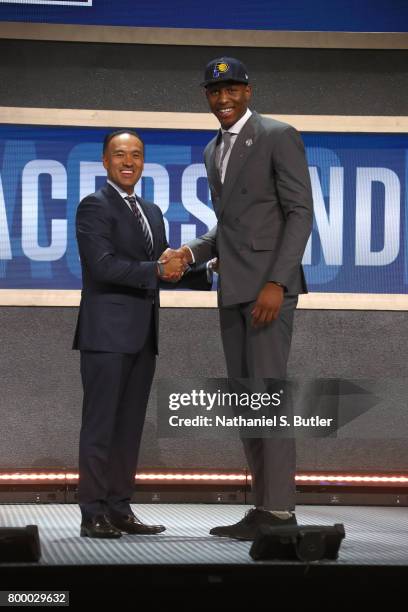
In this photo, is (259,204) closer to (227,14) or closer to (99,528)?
(99,528)

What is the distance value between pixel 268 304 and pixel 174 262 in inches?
16.8

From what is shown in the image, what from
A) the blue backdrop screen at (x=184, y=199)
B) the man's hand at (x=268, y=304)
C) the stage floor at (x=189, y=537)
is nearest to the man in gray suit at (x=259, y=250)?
the man's hand at (x=268, y=304)

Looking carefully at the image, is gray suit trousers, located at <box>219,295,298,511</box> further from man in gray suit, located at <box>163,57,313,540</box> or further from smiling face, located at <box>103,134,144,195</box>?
smiling face, located at <box>103,134,144,195</box>

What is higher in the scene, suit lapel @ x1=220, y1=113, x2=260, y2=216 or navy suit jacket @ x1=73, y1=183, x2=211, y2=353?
suit lapel @ x1=220, y1=113, x2=260, y2=216

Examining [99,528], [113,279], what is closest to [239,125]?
[113,279]

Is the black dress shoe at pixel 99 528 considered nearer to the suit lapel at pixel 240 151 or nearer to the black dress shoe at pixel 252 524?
the black dress shoe at pixel 252 524

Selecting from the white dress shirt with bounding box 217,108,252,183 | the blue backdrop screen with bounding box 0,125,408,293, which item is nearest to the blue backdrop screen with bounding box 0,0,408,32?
the blue backdrop screen with bounding box 0,125,408,293

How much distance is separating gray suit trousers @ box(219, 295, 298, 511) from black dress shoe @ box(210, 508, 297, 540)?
32 mm

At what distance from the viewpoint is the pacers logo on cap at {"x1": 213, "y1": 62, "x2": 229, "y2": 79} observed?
11.3ft

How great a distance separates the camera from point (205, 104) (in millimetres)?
5242

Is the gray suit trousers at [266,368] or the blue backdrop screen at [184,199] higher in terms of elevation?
the blue backdrop screen at [184,199]

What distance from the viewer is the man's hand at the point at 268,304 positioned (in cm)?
338

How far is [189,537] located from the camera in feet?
11.8

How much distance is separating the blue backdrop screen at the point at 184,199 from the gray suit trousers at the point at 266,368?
1671 mm
